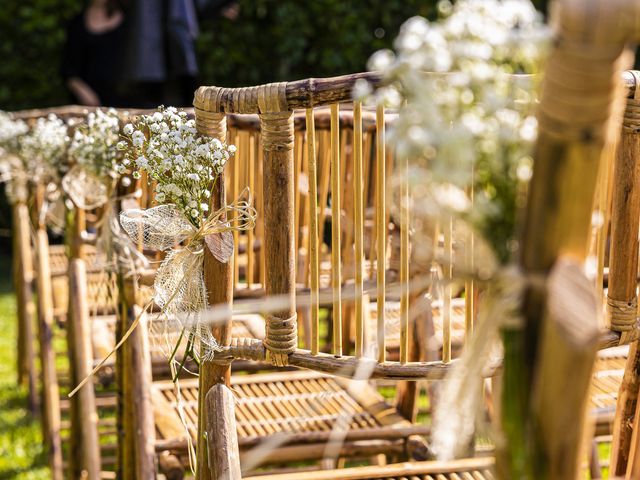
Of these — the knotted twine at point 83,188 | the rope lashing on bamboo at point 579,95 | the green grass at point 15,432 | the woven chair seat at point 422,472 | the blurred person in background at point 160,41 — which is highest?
the blurred person in background at point 160,41

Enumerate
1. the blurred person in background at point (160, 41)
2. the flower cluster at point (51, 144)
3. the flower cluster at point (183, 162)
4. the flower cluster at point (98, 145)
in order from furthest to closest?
1. the blurred person in background at point (160, 41)
2. the flower cluster at point (51, 144)
3. the flower cluster at point (98, 145)
4. the flower cluster at point (183, 162)

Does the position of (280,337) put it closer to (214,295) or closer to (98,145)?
(214,295)

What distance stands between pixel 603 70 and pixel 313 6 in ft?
15.4

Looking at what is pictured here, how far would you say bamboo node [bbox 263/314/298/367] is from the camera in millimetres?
1417

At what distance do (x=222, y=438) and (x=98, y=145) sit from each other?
920 mm

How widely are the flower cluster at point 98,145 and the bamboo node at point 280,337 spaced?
76 cm

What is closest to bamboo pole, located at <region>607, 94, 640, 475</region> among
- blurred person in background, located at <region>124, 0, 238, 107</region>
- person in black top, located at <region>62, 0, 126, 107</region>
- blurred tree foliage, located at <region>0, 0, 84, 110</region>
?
blurred person in background, located at <region>124, 0, 238, 107</region>

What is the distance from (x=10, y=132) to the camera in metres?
2.78

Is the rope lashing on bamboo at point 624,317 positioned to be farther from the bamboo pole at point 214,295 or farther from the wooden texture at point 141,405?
the wooden texture at point 141,405

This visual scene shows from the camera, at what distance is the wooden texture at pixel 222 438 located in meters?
1.41

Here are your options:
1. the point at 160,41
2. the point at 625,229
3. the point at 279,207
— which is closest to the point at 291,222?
the point at 279,207

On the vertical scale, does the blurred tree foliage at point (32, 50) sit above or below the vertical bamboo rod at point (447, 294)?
above

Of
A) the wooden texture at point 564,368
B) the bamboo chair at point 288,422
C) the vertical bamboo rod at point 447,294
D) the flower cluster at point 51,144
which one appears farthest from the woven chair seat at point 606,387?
the flower cluster at point 51,144

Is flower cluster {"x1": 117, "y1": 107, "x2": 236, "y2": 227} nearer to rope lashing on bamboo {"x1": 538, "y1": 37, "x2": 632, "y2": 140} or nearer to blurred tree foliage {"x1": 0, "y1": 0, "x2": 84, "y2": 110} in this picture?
rope lashing on bamboo {"x1": 538, "y1": 37, "x2": 632, "y2": 140}
